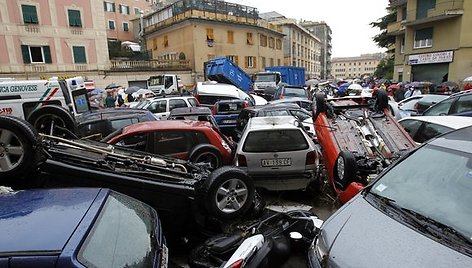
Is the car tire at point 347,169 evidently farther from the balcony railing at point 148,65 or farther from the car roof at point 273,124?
the balcony railing at point 148,65

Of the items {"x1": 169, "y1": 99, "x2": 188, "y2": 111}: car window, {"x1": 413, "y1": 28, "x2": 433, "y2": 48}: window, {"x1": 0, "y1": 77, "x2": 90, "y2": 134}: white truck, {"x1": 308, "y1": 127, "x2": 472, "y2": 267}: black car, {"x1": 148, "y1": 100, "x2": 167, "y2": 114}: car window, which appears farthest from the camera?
{"x1": 413, "y1": 28, "x2": 433, "y2": 48}: window

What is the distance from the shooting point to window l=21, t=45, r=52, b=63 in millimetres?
26094

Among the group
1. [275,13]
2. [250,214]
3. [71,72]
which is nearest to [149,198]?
[250,214]

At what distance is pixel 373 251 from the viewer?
2.19 meters

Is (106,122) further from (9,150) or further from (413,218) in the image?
(413,218)

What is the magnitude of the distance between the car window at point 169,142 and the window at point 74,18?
2819 cm

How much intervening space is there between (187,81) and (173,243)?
103 ft

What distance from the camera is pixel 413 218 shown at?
248 cm

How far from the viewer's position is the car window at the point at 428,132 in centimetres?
587

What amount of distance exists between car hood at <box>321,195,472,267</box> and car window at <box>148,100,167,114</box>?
1075 centimetres

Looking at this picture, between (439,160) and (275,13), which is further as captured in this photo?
(275,13)

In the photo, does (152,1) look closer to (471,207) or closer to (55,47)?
(55,47)

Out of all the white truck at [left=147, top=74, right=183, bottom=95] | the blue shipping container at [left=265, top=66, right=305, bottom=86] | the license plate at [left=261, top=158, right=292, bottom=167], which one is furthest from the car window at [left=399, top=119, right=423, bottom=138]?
the blue shipping container at [left=265, top=66, right=305, bottom=86]

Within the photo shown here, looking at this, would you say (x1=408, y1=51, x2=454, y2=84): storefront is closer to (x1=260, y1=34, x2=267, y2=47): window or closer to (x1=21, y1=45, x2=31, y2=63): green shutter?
(x1=260, y1=34, x2=267, y2=47): window
